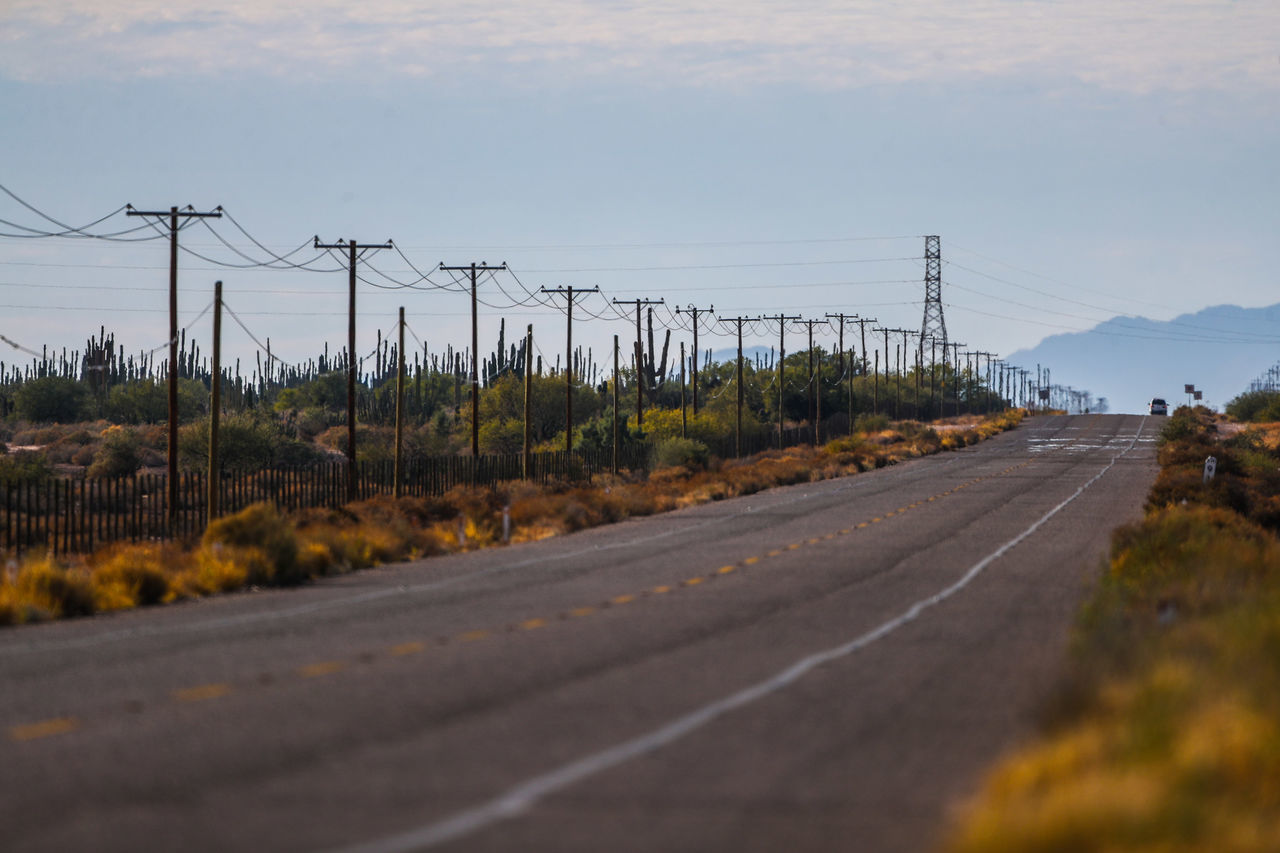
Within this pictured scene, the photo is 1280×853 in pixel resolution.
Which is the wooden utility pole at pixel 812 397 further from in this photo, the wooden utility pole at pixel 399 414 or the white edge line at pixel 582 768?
the white edge line at pixel 582 768

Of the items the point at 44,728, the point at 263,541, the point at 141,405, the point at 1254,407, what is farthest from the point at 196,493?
the point at 1254,407

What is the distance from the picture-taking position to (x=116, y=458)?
60.1m

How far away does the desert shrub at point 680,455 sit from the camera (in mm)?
62719

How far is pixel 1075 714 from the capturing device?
888cm

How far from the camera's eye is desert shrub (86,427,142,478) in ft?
196

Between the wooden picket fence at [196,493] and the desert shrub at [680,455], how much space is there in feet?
21.7

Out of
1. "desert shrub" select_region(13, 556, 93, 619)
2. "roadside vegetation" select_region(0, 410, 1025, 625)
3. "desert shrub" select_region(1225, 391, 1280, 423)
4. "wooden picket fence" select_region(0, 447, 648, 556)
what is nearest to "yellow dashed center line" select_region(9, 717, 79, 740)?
"roadside vegetation" select_region(0, 410, 1025, 625)

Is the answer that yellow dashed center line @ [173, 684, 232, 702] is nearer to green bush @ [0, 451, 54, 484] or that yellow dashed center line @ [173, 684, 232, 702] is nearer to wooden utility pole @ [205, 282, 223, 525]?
wooden utility pole @ [205, 282, 223, 525]

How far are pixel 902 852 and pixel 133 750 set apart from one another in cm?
523

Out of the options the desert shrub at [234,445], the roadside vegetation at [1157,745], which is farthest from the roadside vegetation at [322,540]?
the desert shrub at [234,445]

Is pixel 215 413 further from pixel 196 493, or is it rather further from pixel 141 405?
pixel 141 405

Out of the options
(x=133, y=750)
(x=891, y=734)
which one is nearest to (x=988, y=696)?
(x=891, y=734)

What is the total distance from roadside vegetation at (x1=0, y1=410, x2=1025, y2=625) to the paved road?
0.99m

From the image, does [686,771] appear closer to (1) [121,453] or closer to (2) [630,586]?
(2) [630,586]
